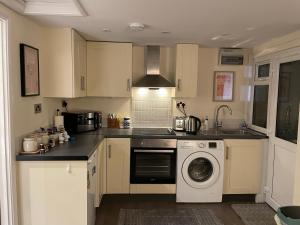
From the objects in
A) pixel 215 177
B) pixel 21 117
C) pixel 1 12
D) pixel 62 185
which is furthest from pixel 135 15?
pixel 215 177

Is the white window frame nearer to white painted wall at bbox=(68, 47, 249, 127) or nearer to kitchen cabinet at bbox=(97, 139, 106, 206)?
white painted wall at bbox=(68, 47, 249, 127)

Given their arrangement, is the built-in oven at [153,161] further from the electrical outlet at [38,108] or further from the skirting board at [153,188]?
the electrical outlet at [38,108]

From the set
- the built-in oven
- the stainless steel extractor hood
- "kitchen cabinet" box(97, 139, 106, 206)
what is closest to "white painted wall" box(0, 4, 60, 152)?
"kitchen cabinet" box(97, 139, 106, 206)

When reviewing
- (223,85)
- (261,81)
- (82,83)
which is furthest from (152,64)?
(261,81)

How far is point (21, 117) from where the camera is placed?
2342 mm

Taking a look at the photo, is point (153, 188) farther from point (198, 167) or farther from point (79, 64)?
point (79, 64)

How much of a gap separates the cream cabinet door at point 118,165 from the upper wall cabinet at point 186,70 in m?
1.13

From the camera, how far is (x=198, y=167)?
11.6ft

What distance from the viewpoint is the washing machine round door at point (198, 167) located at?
3352mm

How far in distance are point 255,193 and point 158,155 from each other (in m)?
1.51

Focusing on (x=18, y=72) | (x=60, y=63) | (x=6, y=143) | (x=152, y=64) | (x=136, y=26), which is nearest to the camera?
(x=6, y=143)

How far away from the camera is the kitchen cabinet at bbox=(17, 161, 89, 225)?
7.40ft

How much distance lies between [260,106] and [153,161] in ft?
5.99

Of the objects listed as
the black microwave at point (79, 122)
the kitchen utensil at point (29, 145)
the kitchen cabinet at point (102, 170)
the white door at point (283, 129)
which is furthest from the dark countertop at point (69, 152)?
the white door at point (283, 129)
